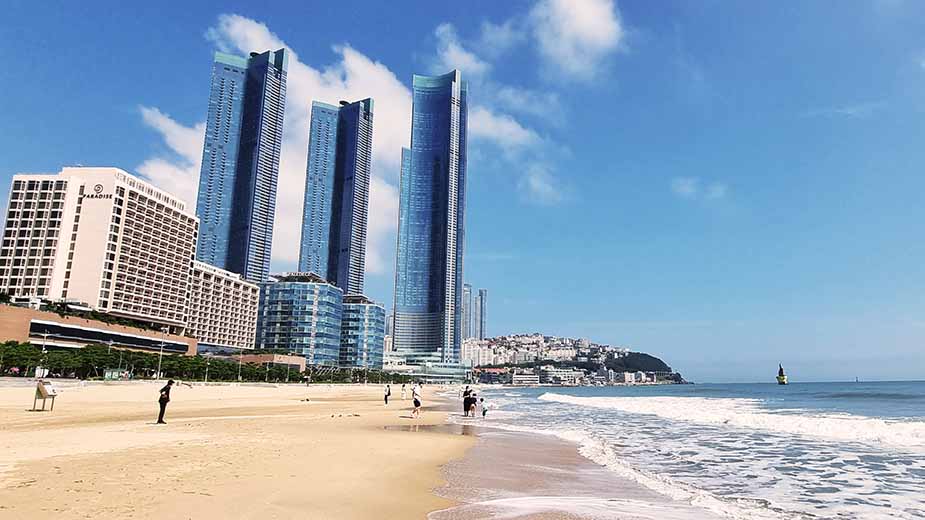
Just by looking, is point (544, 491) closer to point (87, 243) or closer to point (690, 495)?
point (690, 495)

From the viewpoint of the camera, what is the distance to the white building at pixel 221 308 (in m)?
147

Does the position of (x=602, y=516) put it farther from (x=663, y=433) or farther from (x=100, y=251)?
(x=100, y=251)

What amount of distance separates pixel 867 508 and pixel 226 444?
1587cm

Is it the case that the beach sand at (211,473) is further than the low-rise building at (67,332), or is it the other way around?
the low-rise building at (67,332)

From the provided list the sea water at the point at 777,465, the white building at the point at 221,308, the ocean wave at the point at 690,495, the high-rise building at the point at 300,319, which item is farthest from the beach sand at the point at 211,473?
the high-rise building at the point at 300,319

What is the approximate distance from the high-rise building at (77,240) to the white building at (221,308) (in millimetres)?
30662


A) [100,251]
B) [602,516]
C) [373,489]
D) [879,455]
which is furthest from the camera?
[100,251]

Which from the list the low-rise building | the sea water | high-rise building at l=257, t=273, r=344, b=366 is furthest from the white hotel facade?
the sea water

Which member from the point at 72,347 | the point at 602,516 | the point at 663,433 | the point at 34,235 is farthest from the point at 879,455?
the point at 34,235

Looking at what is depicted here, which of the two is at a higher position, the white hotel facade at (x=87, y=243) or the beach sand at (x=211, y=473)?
the white hotel facade at (x=87, y=243)

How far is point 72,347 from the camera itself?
88.8 metres

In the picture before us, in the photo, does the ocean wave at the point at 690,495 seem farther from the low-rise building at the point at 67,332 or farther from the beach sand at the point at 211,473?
the low-rise building at the point at 67,332

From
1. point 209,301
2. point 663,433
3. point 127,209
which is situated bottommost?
point 663,433

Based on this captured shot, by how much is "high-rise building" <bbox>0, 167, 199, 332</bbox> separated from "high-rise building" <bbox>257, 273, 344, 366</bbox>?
194 ft
